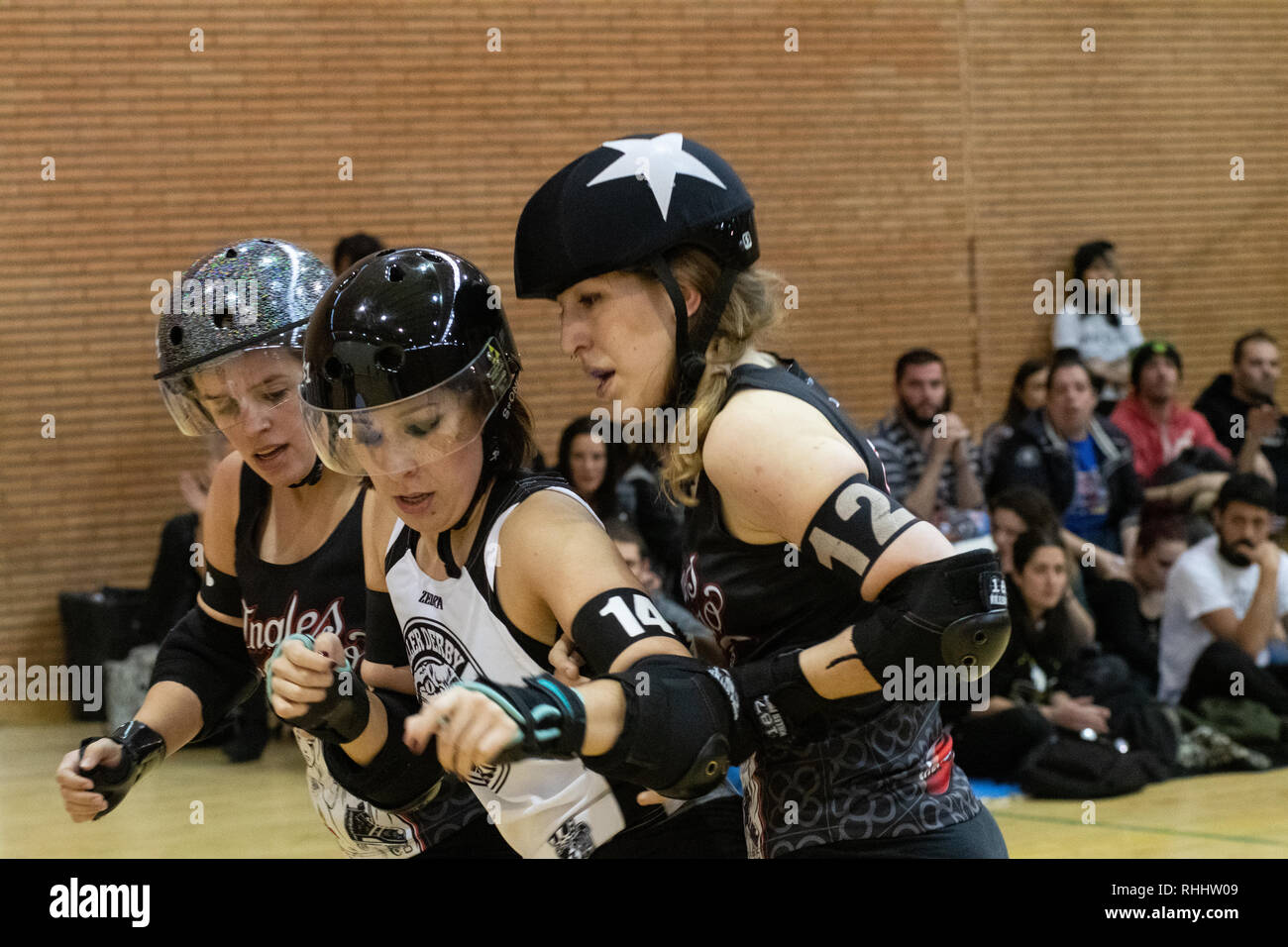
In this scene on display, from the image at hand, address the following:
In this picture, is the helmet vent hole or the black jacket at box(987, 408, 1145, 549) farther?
the black jacket at box(987, 408, 1145, 549)

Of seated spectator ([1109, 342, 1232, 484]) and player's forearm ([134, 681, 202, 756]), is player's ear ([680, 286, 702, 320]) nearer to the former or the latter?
player's forearm ([134, 681, 202, 756])

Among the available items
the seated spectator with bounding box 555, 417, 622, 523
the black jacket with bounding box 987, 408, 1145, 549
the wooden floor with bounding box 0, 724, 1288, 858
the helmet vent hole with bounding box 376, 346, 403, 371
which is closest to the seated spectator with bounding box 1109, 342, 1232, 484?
the black jacket with bounding box 987, 408, 1145, 549

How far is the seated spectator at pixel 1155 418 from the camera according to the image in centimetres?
826

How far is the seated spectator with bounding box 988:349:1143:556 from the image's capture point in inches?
293

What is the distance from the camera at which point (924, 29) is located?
9.78 metres

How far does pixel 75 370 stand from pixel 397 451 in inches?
266

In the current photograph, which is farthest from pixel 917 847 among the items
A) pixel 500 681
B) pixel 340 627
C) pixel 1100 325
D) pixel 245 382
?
pixel 1100 325

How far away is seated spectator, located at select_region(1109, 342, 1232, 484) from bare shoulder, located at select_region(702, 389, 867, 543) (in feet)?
22.2

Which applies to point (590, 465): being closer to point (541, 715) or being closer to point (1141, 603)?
point (1141, 603)

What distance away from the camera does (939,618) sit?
1.85 meters

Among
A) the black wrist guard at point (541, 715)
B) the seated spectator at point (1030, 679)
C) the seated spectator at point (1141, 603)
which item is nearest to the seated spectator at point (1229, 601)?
the seated spectator at point (1141, 603)

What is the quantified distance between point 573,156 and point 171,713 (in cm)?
698
